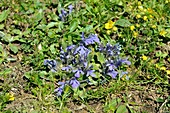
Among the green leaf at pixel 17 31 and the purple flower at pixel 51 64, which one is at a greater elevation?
the green leaf at pixel 17 31

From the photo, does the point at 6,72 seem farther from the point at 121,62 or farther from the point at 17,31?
the point at 121,62

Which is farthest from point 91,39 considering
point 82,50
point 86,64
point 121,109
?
point 121,109

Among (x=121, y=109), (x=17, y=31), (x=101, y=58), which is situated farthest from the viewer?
(x=17, y=31)

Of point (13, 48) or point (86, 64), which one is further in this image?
point (13, 48)

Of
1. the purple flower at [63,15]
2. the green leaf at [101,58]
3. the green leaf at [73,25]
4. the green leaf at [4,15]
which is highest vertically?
the green leaf at [4,15]

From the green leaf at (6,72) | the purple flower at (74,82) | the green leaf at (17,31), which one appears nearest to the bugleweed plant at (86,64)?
the purple flower at (74,82)

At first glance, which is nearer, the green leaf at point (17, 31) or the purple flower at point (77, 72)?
the purple flower at point (77, 72)

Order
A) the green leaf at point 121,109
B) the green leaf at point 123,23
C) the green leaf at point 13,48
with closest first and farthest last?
the green leaf at point 121,109
the green leaf at point 13,48
the green leaf at point 123,23

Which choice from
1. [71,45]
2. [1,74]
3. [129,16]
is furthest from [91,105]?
[129,16]

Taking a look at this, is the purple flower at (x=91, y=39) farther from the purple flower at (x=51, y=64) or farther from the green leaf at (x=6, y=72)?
the green leaf at (x=6, y=72)
